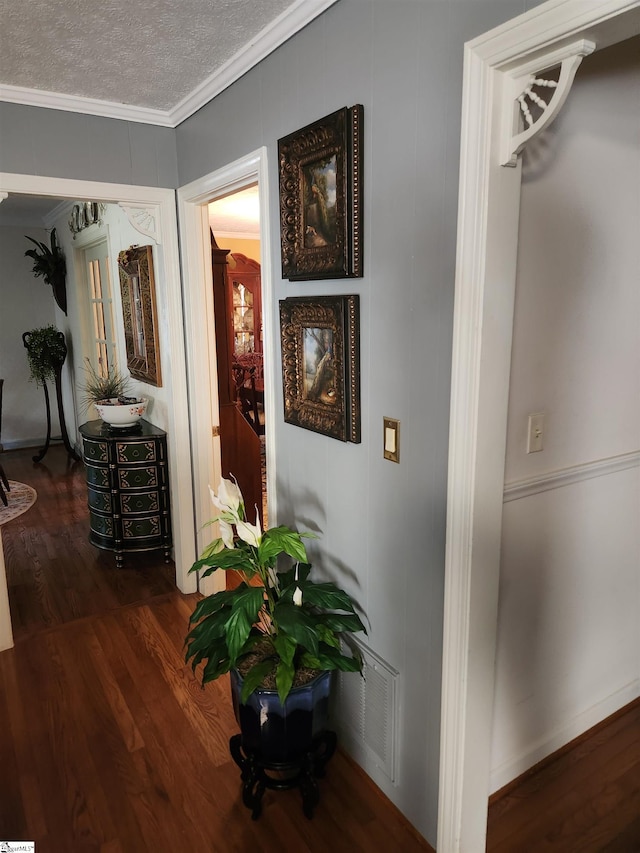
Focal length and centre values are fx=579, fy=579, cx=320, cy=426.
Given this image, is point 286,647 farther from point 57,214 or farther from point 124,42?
point 57,214

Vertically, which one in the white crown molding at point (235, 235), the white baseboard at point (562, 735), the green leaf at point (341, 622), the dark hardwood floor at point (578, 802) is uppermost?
the white crown molding at point (235, 235)

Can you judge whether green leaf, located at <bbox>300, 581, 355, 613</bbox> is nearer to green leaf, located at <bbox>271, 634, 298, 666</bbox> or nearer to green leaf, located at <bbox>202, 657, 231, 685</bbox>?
green leaf, located at <bbox>271, 634, 298, 666</bbox>

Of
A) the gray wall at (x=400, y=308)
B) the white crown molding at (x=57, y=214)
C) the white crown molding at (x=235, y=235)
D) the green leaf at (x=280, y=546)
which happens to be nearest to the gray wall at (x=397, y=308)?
the gray wall at (x=400, y=308)

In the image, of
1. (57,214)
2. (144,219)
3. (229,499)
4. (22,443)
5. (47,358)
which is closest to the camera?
(229,499)

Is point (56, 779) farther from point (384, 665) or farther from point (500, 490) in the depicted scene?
point (500, 490)

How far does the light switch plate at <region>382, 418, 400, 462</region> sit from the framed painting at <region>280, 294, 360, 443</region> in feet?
0.40

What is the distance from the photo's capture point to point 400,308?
4.95ft

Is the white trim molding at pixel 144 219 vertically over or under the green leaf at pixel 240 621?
over

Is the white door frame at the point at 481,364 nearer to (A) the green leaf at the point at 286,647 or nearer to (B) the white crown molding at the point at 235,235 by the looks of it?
(A) the green leaf at the point at 286,647

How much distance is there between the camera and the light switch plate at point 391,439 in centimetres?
158

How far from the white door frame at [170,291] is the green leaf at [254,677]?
1.27 meters

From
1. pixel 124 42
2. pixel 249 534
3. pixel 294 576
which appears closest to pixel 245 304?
pixel 124 42

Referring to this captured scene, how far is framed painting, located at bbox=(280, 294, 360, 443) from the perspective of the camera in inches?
66.2

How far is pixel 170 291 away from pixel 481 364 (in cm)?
194
